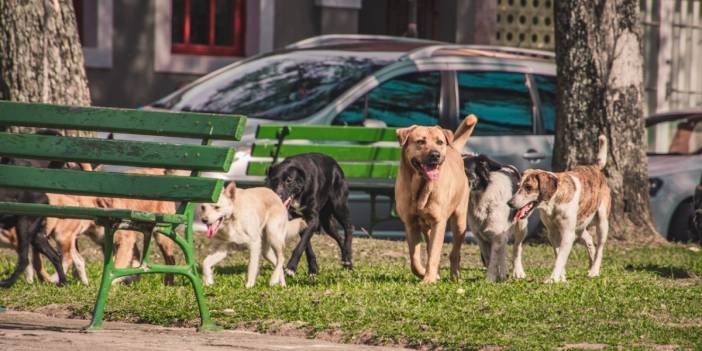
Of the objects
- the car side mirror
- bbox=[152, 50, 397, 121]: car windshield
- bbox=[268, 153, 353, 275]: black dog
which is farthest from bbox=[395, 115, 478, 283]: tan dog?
bbox=[152, 50, 397, 121]: car windshield

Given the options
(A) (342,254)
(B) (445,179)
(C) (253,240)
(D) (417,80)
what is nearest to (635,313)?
(B) (445,179)

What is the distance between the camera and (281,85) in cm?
1502

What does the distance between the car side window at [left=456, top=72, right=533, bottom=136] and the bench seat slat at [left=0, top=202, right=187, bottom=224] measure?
7764 millimetres

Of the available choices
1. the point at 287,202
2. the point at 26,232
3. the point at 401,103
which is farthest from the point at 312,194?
the point at 401,103

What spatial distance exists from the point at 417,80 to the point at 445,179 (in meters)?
5.14

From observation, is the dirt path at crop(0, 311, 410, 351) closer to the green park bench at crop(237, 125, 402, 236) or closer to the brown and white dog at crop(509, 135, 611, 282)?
the brown and white dog at crop(509, 135, 611, 282)

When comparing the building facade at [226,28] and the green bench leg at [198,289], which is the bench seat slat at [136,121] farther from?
the building facade at [226,28]

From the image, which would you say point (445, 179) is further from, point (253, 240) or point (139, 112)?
point (139, 112)

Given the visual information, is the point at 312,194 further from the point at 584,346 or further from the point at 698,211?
the point at 584,346

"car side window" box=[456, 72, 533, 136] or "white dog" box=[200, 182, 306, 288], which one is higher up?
"car side window" box=[456, 72, 533, 136]

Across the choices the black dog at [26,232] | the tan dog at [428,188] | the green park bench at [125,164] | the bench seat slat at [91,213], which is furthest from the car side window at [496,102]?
the bench seat slat at [91,213]

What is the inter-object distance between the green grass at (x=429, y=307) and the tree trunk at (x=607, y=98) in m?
3.57

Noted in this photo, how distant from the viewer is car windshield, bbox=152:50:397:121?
48.5 ft

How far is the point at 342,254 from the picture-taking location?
12.5 m
